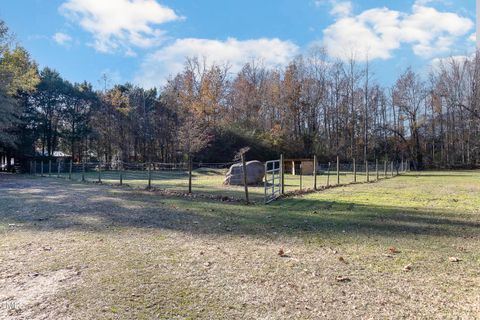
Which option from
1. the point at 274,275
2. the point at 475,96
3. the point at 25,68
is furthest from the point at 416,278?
the point at 475,96

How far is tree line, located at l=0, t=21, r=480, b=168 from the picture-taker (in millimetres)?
39375

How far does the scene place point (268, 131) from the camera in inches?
1773

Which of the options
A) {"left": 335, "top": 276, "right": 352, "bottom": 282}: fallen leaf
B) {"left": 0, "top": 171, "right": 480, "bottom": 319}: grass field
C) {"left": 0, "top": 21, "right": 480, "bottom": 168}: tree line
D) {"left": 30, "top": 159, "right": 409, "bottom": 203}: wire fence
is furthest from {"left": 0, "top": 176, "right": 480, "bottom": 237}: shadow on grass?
{"left": 0, "top": 21, "right": 480, "bottom": 168}: tree line

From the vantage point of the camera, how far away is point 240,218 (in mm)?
7508

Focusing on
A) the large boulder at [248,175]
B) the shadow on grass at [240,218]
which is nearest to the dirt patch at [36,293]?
the shadow on grass at [240,218]

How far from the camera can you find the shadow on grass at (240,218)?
244 inches

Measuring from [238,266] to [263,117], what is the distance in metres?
44.3

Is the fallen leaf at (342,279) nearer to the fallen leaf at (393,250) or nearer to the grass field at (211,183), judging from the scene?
the fallen leaf at (393,250)

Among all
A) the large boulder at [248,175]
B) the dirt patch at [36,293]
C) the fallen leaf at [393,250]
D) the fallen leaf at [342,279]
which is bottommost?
the fallen leaf at [393,250]

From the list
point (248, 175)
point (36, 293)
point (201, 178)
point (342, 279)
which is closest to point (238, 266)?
point (342, 279)

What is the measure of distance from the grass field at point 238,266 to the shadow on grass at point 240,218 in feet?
0.14

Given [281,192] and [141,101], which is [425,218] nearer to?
[281,192]

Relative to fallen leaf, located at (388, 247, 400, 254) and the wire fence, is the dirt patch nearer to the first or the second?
fallen leaf, located at (388, 247, 400, 254)

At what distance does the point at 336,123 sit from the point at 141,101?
85.3 ft
